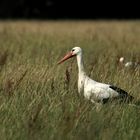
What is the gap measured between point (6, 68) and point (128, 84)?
1.80 meters

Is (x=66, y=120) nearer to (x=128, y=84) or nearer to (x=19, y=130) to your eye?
(x=19, y=130)
